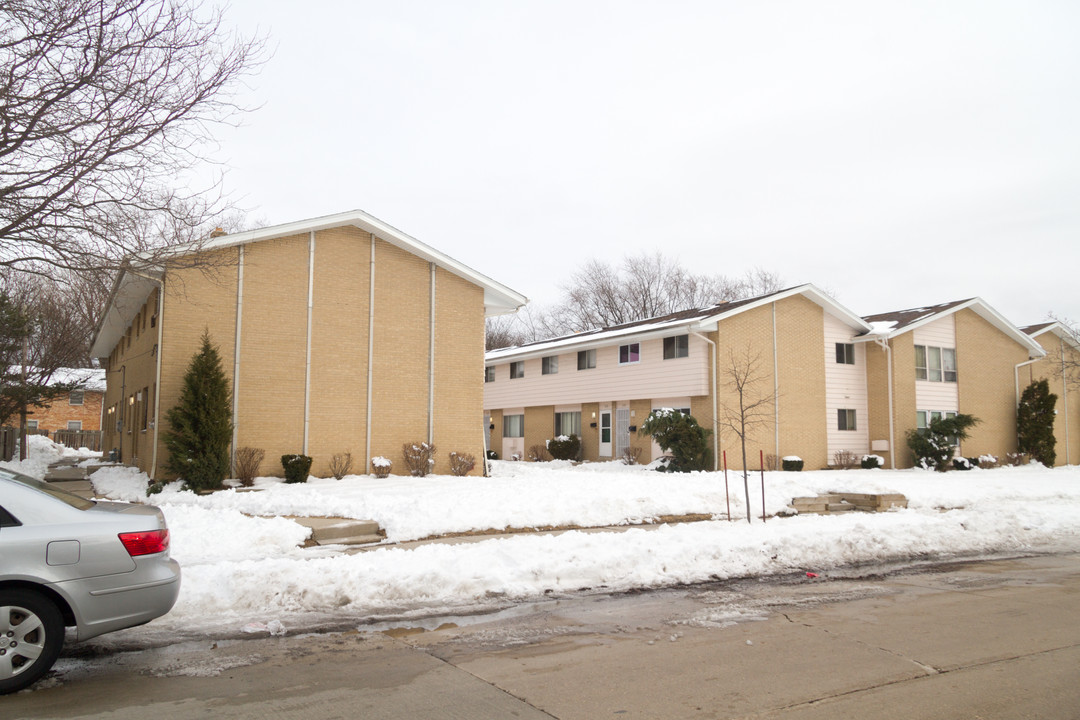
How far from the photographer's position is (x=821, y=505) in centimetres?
1695

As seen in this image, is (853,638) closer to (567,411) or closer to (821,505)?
(821,505)

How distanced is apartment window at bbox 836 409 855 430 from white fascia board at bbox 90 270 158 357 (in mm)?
24102

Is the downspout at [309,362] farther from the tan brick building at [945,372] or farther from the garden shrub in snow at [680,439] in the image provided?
the tan brick building at [945,372]

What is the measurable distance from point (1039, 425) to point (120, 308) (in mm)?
35013

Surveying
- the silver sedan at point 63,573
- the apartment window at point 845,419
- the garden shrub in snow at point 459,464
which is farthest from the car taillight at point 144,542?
the apartment window at point 845,419

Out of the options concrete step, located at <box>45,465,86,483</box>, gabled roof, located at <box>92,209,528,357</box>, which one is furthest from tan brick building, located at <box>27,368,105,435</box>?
concrete step, located at <box>45,465,86,483</box>

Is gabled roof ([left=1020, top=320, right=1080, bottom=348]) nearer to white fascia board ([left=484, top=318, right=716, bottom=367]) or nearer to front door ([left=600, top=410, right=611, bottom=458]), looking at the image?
white fascia board ([left=484, top=318, right=716, bottom=367])

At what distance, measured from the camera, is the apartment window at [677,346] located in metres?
27.8

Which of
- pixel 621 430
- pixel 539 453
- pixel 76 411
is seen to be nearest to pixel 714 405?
pixel 621 430

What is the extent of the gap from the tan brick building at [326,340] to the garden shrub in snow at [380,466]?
1.46 feet

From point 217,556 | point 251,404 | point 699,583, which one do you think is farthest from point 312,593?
point 251,404

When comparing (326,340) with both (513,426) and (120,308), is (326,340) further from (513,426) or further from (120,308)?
(513,426)

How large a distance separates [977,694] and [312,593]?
5970mm

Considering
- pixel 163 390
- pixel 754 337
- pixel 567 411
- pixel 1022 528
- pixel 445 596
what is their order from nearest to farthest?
pixel 445 596 < pixel 1022 528 < pixel 163 390 < pixel 754 337 < pixel 567 411
